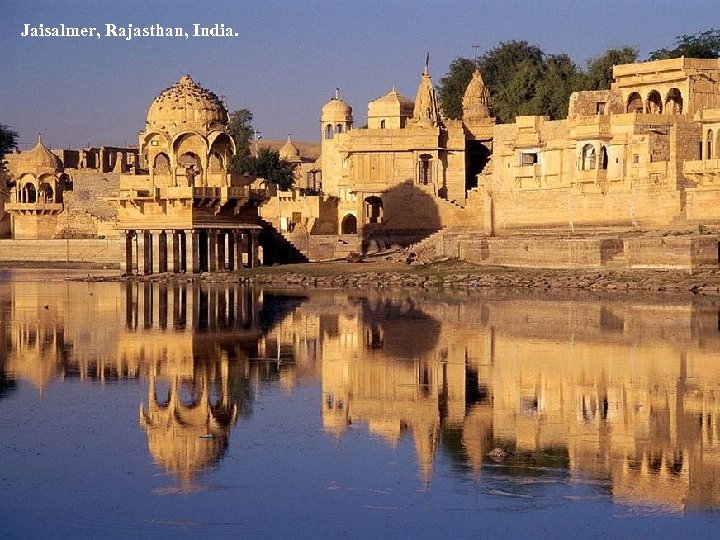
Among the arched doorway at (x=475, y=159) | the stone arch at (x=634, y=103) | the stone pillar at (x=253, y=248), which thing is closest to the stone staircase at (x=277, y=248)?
the stone pillar at (x=253, y=248)

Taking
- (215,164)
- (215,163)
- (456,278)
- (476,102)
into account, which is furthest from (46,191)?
(456,278)

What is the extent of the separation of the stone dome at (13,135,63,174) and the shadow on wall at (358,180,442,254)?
87.3ft

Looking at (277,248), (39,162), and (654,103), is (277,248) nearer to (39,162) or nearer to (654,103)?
(654,103)

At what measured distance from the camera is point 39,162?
3162 inches

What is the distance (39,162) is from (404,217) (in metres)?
28.3

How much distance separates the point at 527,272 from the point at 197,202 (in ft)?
51.5

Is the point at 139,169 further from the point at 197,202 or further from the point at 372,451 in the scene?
the point at 372,451

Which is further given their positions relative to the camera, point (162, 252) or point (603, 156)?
point (162, 252)

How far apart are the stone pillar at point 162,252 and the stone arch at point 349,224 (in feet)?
32.0

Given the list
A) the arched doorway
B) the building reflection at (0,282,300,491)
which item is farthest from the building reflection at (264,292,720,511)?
the arched doorway

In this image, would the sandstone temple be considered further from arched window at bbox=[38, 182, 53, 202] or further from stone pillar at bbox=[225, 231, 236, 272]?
arched window at bbox=[38, 182, 53, 202]

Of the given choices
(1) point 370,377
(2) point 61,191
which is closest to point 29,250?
(2) point 61,191

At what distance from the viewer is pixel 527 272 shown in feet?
143

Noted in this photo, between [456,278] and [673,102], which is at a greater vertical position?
[673,102]
